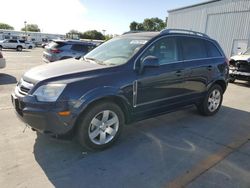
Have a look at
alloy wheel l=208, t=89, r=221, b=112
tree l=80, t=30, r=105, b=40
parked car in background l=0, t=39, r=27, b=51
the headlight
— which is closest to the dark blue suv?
the headlight

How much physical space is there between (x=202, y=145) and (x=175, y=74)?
1.37 m

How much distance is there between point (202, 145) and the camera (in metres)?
4.13

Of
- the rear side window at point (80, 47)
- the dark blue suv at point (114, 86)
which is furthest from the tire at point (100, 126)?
the rear side window at point (80, 47)

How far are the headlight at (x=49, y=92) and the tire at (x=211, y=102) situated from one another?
3.53 m

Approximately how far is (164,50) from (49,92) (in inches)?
88.7

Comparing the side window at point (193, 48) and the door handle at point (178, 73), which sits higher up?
the side window at point (193, 48)

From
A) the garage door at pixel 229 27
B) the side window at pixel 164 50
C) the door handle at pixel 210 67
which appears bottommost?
the door handle at pixel 210 67

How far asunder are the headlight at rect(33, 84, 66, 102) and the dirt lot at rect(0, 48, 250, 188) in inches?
33.8

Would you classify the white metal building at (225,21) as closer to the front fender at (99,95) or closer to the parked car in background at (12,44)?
the front fender at (99,95)

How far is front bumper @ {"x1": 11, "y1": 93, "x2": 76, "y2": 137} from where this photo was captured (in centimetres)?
322

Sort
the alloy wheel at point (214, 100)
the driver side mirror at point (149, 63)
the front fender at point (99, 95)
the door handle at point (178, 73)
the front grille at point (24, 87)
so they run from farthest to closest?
the alloy wheel at point (214, 100), the door handle at point (178, 73), the driver side mirror at point (149, 63), the front grille at point (24, 87), the front fender at point (99, 95)

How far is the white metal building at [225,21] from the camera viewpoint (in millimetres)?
18047

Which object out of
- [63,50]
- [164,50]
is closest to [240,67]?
[164,50]

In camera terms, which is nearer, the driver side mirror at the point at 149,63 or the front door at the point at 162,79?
the driver side mirror at the point at 149,63
